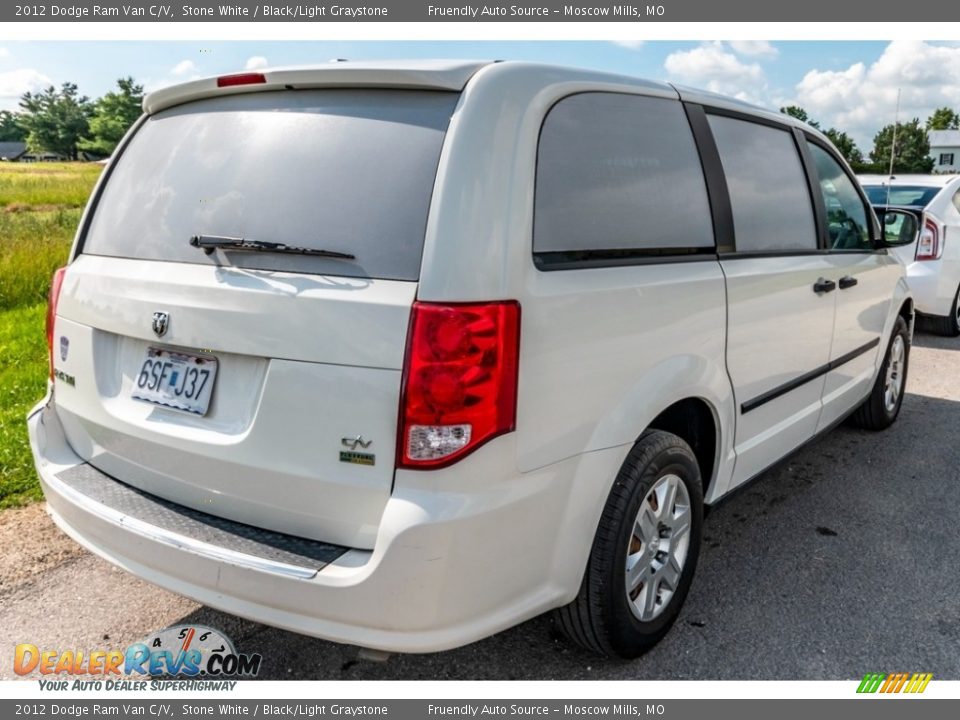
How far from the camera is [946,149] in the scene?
8794 cm

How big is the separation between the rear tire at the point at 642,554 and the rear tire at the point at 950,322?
6894 mm

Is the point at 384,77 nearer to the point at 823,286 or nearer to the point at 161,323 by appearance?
the point at 161,323

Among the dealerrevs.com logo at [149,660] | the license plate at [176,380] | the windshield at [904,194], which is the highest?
the windshield at [904,194]

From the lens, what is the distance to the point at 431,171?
2.11m

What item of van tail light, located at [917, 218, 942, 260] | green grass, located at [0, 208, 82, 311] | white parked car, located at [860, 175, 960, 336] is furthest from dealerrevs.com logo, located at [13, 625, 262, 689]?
van tail light, located at [917, 218, 942, 260]

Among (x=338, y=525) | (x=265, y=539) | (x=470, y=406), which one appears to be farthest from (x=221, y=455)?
(x=470, y=406)

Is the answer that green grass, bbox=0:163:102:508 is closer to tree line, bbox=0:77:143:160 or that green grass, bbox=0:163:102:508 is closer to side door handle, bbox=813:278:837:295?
side door handle, bbox=813:278:837:295

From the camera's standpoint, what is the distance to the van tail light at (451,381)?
201cm

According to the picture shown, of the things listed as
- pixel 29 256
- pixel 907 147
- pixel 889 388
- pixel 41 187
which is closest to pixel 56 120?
pixel 41 187

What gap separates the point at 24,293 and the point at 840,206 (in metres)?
7.91

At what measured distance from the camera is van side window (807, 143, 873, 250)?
4.09m

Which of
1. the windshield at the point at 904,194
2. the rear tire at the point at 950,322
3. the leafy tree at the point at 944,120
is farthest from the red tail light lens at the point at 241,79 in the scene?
the leafy tree at the point at 944,120

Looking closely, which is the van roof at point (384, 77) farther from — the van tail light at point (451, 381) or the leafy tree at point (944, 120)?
the leafy tree at point (944, 120)

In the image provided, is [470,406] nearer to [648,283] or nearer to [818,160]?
[648,283]
